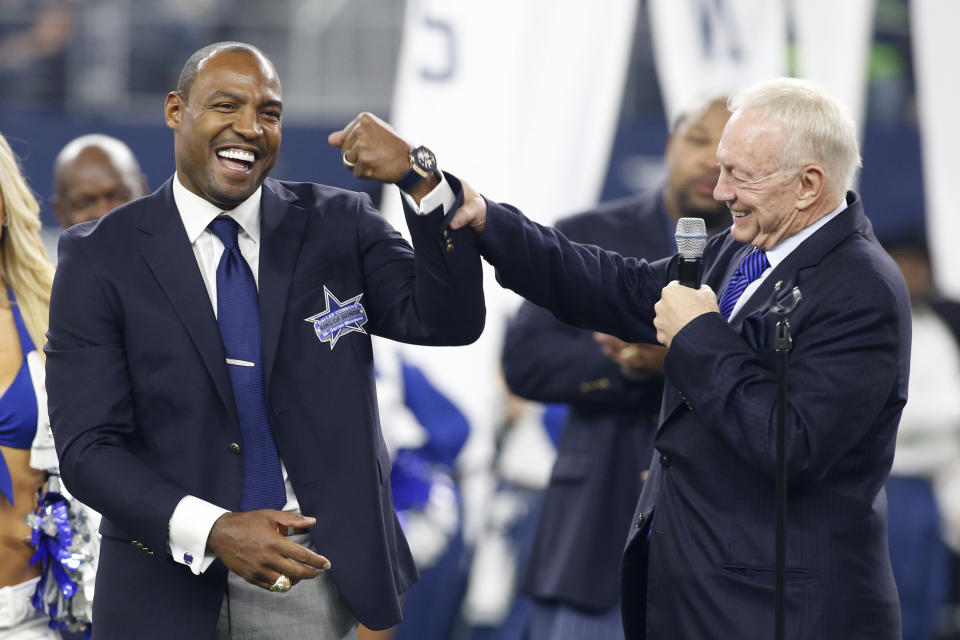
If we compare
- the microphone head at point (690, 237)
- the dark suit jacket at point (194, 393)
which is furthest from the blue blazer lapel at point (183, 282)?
the microphone head at point (690, 237)

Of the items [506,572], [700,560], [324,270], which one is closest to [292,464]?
[324,270]

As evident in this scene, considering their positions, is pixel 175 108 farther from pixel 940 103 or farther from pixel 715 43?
pixel 940 103

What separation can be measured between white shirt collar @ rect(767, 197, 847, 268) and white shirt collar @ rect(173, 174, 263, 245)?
106cm

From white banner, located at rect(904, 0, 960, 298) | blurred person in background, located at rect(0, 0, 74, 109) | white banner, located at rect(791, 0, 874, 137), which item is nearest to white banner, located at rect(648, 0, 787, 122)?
white banner, located at rect(791, 0, 874, 137)

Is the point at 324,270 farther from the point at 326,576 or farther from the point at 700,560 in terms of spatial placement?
the point at 700,560

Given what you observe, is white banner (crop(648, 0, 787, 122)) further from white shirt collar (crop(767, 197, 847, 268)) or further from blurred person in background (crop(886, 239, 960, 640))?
white shirt collar (crop(767, 197, 847, 268))

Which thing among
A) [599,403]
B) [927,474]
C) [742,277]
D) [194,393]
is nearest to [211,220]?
[194,393]

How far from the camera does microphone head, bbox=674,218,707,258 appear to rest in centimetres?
271

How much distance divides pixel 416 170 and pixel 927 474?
442cm

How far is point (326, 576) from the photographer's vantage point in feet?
8.80

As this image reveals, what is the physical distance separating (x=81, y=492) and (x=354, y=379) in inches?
22.0

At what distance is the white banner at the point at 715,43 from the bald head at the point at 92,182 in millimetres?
2186

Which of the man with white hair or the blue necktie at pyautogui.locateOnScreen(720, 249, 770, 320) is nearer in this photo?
the man with white hair

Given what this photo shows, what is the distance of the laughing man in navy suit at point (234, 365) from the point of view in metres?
2.58
